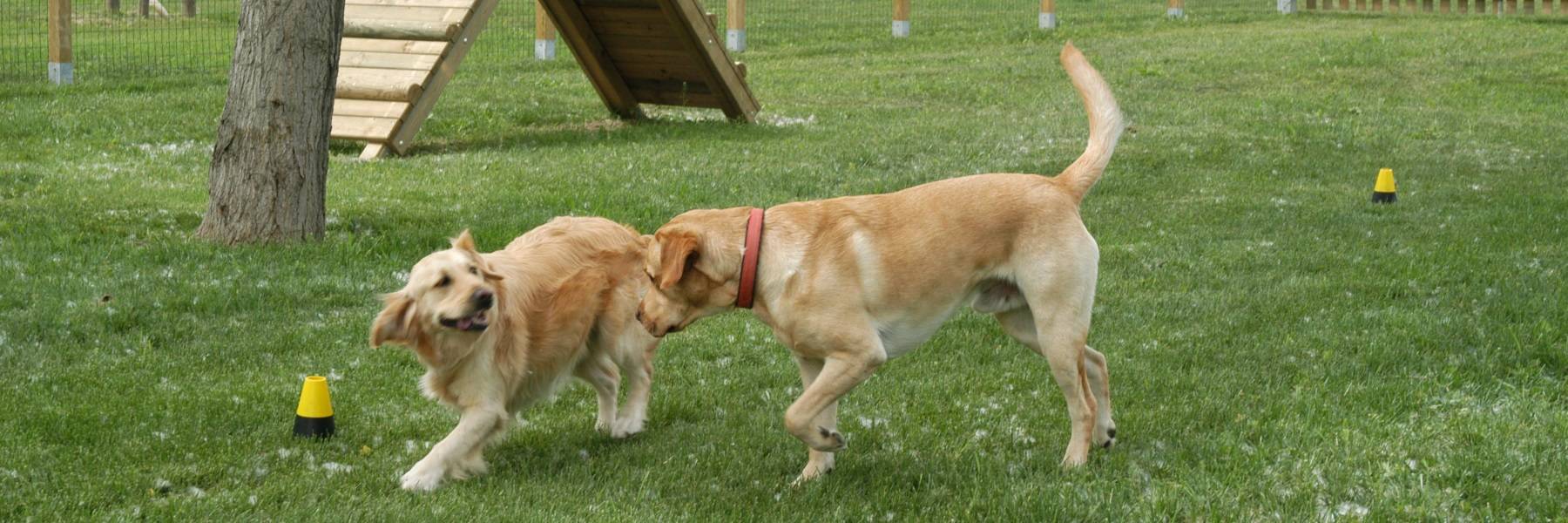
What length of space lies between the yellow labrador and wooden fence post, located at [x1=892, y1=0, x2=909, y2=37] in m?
19.2

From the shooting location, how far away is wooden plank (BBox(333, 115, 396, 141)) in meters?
13.4

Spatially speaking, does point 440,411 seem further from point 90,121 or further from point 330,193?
point 90,121

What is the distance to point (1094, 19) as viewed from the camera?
90.1 ft

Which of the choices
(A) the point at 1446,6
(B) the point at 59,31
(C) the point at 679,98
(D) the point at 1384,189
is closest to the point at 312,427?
(D) the point at 1384,189

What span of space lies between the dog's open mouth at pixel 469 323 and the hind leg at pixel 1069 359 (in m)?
1.97

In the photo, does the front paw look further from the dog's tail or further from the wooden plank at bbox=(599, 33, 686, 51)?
the wooden plank at bbox=(599, 33, 686, 51)

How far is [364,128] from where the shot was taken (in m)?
13.5

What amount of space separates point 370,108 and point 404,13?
3.88 feet

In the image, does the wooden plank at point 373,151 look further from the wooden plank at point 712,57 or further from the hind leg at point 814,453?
the hind leg at point 814,453

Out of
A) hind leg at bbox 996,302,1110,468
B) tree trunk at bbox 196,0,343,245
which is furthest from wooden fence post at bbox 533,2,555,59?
hind leg at bbox 996,302,1110,468

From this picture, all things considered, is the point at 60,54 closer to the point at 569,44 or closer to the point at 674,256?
the point at 569,44

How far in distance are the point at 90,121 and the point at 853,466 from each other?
37.6ft

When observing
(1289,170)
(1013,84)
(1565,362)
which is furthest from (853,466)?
(1013,84)

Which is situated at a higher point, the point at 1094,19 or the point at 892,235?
the point at 1094,19
